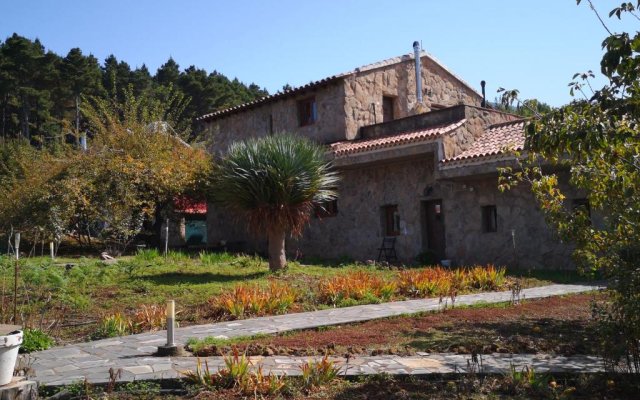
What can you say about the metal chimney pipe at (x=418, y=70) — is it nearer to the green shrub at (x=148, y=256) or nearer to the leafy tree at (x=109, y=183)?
the leafy tree at (x=109, y=183)

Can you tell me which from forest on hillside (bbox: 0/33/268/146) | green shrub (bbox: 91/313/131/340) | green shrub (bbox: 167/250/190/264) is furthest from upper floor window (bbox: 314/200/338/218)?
forest on hillside (bbox: 0/33/268/146)

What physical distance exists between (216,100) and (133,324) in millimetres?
39913

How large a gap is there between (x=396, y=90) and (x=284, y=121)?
14.3 feet

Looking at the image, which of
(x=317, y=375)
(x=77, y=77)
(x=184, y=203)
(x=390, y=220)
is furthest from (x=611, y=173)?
(x=77, y=77)

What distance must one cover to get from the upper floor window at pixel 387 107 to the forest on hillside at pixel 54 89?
23.6 metres

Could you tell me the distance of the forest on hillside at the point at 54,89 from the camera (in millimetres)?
42688

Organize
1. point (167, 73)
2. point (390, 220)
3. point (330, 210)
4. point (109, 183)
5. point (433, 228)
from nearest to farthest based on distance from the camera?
1. point (433, 228)
2. point (109, 183)
3. point (390, 220)
4. point (330, 210)
5. point (167, 73)

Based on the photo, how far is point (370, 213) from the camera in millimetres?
19812

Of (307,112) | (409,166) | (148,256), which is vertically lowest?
(148,256)

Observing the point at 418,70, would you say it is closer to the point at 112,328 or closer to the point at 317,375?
the point at 112,328

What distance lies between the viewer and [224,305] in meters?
9.62

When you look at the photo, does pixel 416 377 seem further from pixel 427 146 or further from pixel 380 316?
pixel 427 146

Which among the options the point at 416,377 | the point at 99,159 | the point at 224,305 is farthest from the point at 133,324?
the point at 99,159

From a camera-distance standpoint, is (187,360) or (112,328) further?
(112,328)
